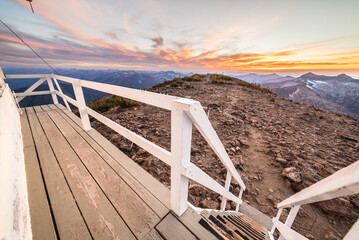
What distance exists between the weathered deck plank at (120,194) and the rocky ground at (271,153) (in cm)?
128

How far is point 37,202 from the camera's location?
142cm

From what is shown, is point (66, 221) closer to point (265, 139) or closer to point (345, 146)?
point (265, 139)

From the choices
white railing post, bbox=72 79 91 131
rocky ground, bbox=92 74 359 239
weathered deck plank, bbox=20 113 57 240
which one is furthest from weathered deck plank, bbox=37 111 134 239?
→ rocky ground, bbox=92 74 359 239

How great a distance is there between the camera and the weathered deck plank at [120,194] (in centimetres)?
126

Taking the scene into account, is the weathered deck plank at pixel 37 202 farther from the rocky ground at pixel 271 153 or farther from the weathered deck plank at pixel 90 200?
the rocky ground at pixel 271 153

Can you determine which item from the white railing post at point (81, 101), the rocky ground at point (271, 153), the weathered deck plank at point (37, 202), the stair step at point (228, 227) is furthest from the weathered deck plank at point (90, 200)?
the rocky ground at point (271, 153)

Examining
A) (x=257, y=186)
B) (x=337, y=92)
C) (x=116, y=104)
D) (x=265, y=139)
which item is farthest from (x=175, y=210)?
(x=337, y=92)

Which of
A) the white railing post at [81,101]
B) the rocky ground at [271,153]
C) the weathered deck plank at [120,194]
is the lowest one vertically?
the rocky ground at [271,153]

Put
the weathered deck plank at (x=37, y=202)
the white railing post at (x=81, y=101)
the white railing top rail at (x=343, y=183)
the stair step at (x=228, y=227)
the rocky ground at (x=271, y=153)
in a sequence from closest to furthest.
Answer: the white railing top rail at (x=343, y=183) → the weathered deck plank at (x=37, y=202) → the stair step at (x=228, y=227) → the white railing post at (x=81, y=101) → the rocky ground at (x=271, y=153)

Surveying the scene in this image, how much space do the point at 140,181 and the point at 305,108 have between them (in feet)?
35.4

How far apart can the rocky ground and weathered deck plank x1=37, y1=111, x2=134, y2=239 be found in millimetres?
1458

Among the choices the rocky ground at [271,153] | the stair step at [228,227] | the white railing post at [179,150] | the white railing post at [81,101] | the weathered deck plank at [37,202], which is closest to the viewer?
the white railing post at [179,150]

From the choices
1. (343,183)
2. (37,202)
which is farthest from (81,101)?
(343,183)

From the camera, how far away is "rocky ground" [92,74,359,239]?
9.13 ft
